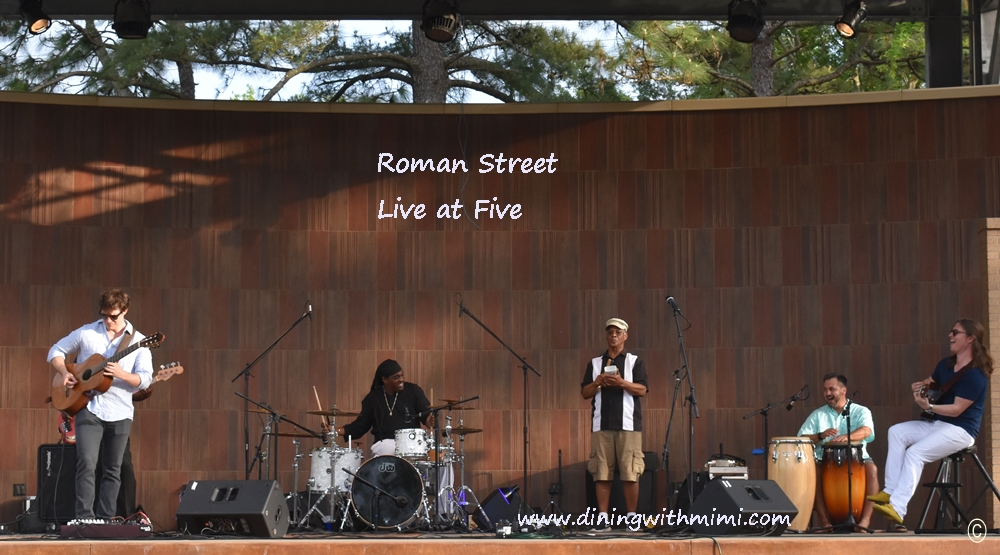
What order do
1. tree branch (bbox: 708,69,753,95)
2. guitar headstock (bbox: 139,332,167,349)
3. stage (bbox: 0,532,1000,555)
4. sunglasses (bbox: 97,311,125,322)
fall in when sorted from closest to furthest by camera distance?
stage (bbox: 0,532,1000,555)
sunglasses (bbox: 97,311,125,322)
guitar headstock (bbox: 139,332,167,349)
tree branch (bbox: 708,69,753,95)

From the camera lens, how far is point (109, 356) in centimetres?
725

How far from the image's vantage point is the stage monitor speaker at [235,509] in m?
6.62

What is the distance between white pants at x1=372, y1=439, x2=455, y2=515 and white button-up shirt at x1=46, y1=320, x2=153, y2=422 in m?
1.78

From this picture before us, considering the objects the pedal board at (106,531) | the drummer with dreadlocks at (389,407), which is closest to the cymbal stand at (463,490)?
the drummer with dreadlocks at (389,407)

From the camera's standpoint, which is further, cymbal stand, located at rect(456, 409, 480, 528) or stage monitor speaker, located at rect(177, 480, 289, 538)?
cymbal stand, located at rect(456, 409, 480, 528)

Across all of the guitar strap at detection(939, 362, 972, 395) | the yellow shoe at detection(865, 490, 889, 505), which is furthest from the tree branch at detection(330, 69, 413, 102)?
the yellow shoe at detection(865, 490, 889, 505)

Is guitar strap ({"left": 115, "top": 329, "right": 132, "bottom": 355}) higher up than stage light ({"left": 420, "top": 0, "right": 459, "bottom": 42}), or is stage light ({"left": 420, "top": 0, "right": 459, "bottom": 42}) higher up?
stage light ({"left": 420, "top": 0, "right": 459, "bottom": 42})

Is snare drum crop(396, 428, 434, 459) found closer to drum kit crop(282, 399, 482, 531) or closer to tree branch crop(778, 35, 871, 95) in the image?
drum kit crop(282, 399, 482, 531)

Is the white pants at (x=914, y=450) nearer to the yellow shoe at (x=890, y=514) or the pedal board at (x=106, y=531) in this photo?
the yellow shoe at (x=890, y=514)

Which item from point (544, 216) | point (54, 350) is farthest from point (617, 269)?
point (54, 350)

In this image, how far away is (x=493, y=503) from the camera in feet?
29.6

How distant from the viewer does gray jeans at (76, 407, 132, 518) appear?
280 inches

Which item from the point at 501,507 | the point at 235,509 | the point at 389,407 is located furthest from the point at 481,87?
the point at 235,509

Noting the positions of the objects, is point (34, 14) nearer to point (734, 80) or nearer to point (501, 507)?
point (501, 507)
